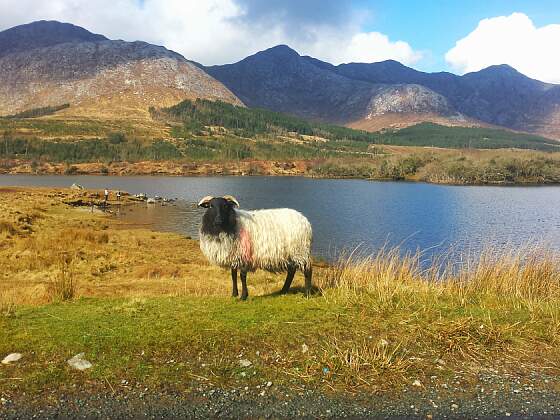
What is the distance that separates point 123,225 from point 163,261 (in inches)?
867

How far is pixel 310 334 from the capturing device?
27.1 feet

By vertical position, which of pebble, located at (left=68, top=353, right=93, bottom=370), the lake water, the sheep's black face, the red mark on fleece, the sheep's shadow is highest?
the sheep's black face

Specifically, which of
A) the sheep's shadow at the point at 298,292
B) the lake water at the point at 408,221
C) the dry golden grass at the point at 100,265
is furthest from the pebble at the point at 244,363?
the lake water at the point at 408,221

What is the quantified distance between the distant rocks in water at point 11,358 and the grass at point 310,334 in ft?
0.50

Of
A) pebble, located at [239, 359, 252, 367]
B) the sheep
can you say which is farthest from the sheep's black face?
pebble, located at [239, 359, 252, 367]

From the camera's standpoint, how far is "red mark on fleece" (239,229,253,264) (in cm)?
1125

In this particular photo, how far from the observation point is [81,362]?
22.2ft

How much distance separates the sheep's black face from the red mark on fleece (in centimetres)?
28

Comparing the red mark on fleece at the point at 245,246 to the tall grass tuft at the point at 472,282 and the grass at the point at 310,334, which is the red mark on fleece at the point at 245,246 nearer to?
the grass at the point at 310,334

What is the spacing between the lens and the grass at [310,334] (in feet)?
21.6

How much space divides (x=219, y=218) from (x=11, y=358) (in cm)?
527

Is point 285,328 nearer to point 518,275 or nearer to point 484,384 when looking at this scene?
point 484,384

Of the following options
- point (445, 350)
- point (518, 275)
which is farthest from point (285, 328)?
point (518, 275)

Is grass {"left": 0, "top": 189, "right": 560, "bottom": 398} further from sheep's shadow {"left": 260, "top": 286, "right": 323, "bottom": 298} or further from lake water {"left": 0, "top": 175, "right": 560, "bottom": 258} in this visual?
lake water {"left": 0, "top": 175, "right": 560, "bottom": 258}
